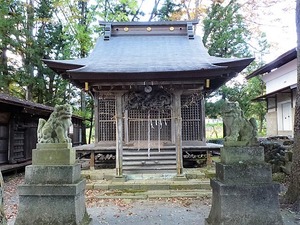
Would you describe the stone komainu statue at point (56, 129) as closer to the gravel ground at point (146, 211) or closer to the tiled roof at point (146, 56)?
the gravel ground at point (146, 211)

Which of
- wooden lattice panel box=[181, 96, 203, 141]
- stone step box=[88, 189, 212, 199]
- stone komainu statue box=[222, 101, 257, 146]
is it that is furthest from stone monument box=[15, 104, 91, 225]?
wooden lattice panel box=[181, 96, 203, 141]

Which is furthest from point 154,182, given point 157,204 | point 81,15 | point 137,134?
point 81,15

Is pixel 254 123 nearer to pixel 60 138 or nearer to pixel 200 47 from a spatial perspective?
pixel 60 138

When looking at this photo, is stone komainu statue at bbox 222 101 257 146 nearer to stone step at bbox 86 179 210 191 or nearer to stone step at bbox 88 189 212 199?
stone step at bbox 88 189 212 199

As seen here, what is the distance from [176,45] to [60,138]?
8.63 m

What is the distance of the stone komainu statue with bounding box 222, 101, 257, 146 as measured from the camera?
14.2ft

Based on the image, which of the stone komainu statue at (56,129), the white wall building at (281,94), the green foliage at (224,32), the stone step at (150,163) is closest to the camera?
the stone komainu statue at (56,129)

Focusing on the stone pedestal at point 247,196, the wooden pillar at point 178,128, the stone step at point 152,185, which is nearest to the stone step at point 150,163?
the wooden pillar at point 178,128

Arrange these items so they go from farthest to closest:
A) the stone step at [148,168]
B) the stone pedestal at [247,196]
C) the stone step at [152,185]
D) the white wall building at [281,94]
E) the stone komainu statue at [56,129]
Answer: the white wall building at [281,94]
the stone step at [148,168]
the stone step at [152,185]
the stone komainu statue at [56,129]
the stone pedestal at [247,196]

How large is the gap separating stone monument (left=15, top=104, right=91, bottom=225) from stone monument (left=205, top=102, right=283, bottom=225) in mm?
2248

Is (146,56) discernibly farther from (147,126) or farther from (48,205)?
(48,205)

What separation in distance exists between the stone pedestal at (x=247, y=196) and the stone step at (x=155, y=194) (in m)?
3.11

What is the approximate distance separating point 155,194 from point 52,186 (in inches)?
150

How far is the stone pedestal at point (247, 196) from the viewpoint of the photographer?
400 cm
